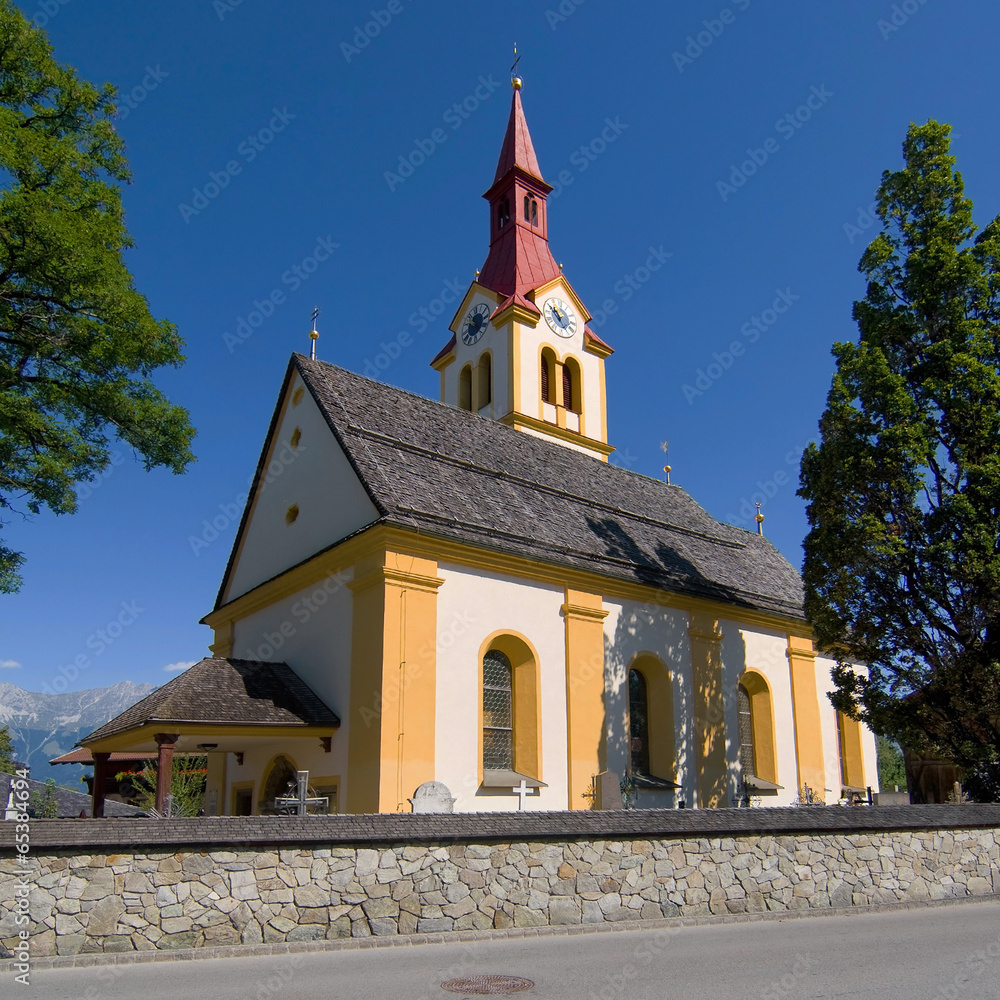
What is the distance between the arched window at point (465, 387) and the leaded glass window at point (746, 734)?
15357 mm

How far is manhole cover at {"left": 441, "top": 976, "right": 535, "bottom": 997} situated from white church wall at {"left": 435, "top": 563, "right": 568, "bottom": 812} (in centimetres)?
744

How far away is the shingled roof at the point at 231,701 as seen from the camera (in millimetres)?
14453

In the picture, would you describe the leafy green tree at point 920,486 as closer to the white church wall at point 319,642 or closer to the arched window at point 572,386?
the white church wall at point 319,642

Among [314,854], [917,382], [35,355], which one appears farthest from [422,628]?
[917,382]

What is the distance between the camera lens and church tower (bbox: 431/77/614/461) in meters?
30.8

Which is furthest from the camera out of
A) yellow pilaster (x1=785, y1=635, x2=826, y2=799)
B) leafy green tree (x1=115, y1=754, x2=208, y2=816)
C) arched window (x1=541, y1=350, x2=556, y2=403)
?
arched window (x1=541, y1=350, x2=556, y2=403)

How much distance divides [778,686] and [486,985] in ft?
57.0

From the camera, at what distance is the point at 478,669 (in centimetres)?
1630

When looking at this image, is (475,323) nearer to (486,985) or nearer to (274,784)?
(274,784)

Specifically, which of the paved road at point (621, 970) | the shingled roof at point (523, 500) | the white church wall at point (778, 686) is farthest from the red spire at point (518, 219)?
the paved road at point (621, 970)

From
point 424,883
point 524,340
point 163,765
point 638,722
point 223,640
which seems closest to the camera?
point 424,883

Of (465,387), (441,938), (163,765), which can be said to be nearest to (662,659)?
(163,765)

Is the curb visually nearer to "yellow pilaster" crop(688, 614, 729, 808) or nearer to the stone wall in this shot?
Answer: the stone wall
